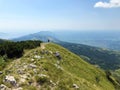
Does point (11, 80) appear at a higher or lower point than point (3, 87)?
higher

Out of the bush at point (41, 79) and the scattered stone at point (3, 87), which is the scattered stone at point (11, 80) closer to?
the scattered stone at point (3, 87)

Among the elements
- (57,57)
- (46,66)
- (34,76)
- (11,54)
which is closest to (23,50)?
(11,54)

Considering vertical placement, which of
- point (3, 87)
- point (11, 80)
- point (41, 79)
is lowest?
point (41, 79)

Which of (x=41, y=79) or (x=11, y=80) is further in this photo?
(x=41, y=79)

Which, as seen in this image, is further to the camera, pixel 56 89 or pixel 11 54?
pixel 11 54

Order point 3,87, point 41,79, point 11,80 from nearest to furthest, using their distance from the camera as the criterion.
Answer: point 3,87, point 11,80, point 41,79

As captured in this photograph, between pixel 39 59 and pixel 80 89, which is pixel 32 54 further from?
pixel 80 89

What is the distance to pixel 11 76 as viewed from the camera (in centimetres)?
3916

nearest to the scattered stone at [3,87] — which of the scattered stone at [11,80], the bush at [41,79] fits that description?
the scattered stone at [11,80]

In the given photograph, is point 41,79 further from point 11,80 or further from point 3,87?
point 3,87

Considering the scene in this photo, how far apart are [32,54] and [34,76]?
1515 centimetres

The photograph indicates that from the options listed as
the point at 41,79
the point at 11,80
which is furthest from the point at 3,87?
the point at 41,79

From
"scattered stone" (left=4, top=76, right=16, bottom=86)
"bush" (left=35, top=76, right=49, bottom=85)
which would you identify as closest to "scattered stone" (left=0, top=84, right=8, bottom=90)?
"scattered stone" (left=4, top=76, right=16, bottom=86)

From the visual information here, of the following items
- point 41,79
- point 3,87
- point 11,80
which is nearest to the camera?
point 3,87
